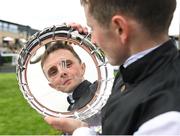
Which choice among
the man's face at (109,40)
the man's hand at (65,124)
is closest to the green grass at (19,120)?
the man's hand at (65,124)

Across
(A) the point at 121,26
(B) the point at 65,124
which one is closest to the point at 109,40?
(A) the point at 121,26

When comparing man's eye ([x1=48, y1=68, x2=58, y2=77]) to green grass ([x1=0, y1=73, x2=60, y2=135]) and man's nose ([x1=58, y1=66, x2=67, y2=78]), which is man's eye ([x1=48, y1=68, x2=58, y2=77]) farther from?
green grass ([x1=0, y1=73, x2=60, y2=135])

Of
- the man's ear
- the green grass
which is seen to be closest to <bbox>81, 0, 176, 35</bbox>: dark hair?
the man's ear

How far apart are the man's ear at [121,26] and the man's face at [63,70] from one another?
0.44 meters

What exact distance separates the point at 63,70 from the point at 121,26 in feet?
1.53

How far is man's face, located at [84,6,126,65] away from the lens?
1.25 metres

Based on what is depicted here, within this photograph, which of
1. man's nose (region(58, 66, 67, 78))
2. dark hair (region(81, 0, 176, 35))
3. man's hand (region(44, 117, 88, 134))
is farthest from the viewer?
man's nose (region(58, 66, 67, 78))

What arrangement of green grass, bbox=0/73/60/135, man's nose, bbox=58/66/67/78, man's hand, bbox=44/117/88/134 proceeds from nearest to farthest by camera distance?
man's hand, bbox=44/117/88/134, man's nose, bbox=58/66/67/78, green grass, bbox=0/73/60/135

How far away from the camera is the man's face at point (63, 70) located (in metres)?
1.65

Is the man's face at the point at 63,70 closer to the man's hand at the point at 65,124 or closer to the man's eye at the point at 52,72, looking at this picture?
the man's eye at the point at 52,72

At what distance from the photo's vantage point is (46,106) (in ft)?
5.59

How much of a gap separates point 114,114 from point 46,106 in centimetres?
48

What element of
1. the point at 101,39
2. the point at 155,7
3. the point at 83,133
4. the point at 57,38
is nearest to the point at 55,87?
the point at 57,38

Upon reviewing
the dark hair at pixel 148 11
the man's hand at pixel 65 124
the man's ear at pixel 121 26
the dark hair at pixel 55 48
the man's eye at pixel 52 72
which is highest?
the dark hair at pixel 148 11
